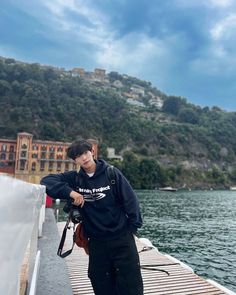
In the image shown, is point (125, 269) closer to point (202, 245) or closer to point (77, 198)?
point (77, 198)

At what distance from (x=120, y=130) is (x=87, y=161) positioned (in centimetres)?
9591

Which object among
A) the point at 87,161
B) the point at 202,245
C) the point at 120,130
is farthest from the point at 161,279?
the point at 120,130

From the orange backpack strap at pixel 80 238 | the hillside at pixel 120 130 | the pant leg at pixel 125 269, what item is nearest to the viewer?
the pant leg at pixel 125 269

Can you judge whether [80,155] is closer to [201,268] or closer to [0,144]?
[201,268]

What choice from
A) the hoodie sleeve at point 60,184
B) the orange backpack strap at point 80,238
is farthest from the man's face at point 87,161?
the orange backpack strap at point 80,238

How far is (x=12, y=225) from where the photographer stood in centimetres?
112

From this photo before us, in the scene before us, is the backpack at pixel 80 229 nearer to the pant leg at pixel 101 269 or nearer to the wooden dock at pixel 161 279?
the pant leg at pixel 101 269

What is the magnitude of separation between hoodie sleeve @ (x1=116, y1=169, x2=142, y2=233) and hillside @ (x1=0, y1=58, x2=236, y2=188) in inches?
2802

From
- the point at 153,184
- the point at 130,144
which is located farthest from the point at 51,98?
the point at 153,184

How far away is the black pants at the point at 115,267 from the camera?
8.38 feet

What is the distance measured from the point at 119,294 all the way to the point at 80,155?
1.21m

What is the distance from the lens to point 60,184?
8.91 feet

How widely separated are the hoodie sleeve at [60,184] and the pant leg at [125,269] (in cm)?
62

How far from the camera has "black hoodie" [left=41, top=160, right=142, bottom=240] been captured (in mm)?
2578
